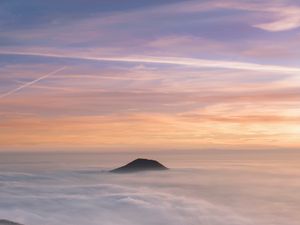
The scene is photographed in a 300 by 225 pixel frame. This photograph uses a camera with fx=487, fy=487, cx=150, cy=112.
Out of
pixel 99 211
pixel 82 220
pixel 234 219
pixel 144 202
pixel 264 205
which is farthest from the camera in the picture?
pixel 264 205

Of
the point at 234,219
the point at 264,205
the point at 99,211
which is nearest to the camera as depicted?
the point at 99,211

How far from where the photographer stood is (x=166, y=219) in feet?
377

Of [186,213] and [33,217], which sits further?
[186,213]

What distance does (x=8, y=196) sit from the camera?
426 ft

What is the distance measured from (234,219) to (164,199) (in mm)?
31365

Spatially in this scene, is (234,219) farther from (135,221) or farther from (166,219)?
(135,221)

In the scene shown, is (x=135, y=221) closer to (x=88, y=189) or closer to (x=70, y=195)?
(x=70, y=195)

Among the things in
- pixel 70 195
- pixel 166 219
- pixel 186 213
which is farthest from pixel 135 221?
pixel 70 195

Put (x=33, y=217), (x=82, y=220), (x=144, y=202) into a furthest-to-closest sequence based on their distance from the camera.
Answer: (x=144, y=202) < (x=82, y=220) < (x=33, y=217)

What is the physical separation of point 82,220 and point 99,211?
32.5 ft

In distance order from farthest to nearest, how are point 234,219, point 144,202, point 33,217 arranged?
point 144,202, point 234,219, point 33,217

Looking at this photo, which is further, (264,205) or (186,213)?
(264,205)

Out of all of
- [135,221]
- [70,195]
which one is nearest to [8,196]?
[70,195]

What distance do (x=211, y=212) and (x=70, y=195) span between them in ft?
137
